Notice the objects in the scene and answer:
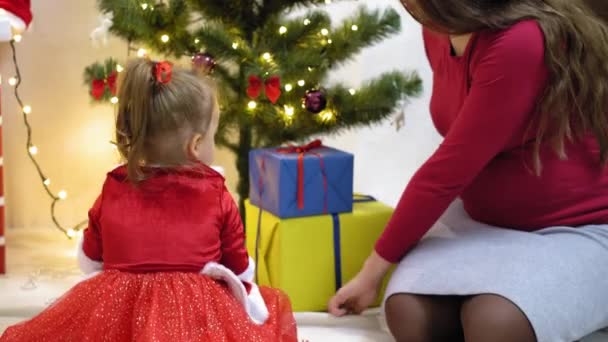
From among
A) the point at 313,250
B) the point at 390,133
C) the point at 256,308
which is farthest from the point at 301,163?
the point at 390,133

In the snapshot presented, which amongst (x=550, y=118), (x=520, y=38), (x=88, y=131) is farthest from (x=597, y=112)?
(x=88, y=131)

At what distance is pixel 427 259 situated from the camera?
1.25 metres

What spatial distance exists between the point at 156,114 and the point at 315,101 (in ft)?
1.97

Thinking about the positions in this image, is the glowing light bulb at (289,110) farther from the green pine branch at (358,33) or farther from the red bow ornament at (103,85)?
the red bow ornament at (103,85)

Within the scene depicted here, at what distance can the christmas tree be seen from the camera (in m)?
1.71

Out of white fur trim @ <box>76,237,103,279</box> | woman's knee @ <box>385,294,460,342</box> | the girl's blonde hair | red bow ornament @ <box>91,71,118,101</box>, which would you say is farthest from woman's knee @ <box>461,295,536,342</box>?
red bow ornament @ <box>91,71,118,101</box>

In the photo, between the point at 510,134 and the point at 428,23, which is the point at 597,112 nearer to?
the point at 510,134

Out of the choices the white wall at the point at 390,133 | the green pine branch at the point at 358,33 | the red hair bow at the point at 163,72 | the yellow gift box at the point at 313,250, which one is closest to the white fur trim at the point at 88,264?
the red hair bow at the point at 163,72

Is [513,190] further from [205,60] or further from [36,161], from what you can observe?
[36,161]

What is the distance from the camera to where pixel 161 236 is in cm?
110

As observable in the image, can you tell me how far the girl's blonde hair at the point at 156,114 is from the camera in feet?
3.67

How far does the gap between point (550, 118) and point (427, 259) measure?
0.31 m

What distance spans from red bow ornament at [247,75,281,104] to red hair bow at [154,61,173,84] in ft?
1.67

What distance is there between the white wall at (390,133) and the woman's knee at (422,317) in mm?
1182
